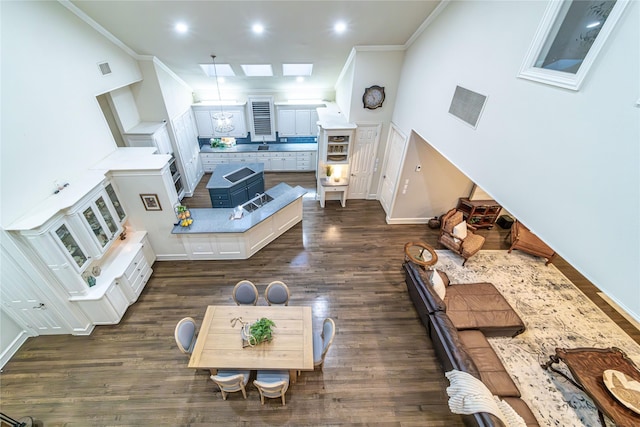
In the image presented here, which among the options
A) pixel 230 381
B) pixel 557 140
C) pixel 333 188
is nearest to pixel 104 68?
pixel 333 188

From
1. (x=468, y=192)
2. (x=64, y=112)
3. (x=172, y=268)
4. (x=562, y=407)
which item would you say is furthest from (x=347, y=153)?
(x=562, y=407)

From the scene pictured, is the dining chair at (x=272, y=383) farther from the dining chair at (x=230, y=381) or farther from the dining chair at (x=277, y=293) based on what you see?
the dining chair at (x=277, y=293)

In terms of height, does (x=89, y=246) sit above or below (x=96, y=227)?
below

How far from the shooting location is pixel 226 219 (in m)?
5.66

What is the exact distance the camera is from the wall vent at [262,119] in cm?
857

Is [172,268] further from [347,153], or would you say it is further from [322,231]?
[347,153]

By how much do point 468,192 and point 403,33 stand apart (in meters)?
4.23

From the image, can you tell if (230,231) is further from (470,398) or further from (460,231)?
(460,231)

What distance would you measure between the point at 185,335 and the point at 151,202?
2.70m

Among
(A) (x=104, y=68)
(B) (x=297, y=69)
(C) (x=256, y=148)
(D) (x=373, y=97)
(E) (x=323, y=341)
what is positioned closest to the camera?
(E) (x=323, y=341)

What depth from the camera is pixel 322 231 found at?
6852mm

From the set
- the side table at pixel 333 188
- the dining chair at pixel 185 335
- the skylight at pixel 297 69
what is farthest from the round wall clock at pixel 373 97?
the dining chair at pixel 185 335

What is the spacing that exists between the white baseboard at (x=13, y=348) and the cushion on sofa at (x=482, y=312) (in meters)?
6.98

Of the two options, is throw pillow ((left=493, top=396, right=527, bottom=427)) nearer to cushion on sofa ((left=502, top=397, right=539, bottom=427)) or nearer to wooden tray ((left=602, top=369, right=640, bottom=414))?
cushion on sofa ((left=502, top=397, right=539, bottom=427))
